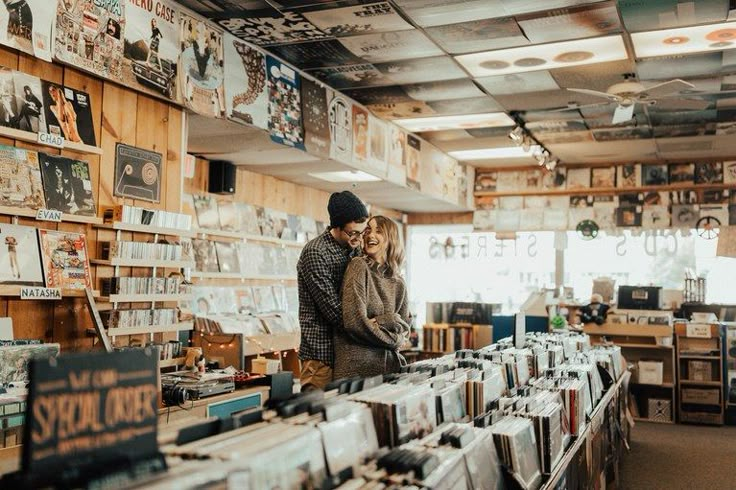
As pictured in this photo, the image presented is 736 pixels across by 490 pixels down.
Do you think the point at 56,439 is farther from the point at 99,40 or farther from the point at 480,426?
the point at 99,40

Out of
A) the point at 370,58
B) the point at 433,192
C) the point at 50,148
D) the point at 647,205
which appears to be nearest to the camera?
the point at 50,148

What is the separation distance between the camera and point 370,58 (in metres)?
5.59

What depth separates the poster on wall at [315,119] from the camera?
19.4ft

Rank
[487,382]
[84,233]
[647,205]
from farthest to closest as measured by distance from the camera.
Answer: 1. [647,205]
2. [84,233]
3. [487,382]

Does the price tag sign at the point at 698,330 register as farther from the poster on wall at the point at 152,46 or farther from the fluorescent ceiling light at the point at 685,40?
the poster on wall at the point at 152,46

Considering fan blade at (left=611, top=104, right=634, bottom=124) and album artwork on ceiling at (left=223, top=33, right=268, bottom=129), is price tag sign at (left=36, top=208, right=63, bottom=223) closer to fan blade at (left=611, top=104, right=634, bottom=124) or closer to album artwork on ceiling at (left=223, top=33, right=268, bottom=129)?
album artwork on ceiling at (left=223, top=33, right=268, bottom=129)

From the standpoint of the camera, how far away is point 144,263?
418 cm

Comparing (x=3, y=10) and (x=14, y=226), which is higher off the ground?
(x=3, y=10)

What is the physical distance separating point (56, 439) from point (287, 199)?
6.87 m

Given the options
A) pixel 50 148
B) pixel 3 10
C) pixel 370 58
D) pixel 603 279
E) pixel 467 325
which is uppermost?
pixel 370 58

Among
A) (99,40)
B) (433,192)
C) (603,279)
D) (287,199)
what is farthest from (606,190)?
(99,40)

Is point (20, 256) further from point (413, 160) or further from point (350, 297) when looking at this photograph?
point (413, 160)

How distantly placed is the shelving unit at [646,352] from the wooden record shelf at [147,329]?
16.0 feet

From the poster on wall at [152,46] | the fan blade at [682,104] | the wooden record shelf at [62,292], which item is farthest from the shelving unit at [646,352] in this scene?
the wooden record shelf at [62,292]
